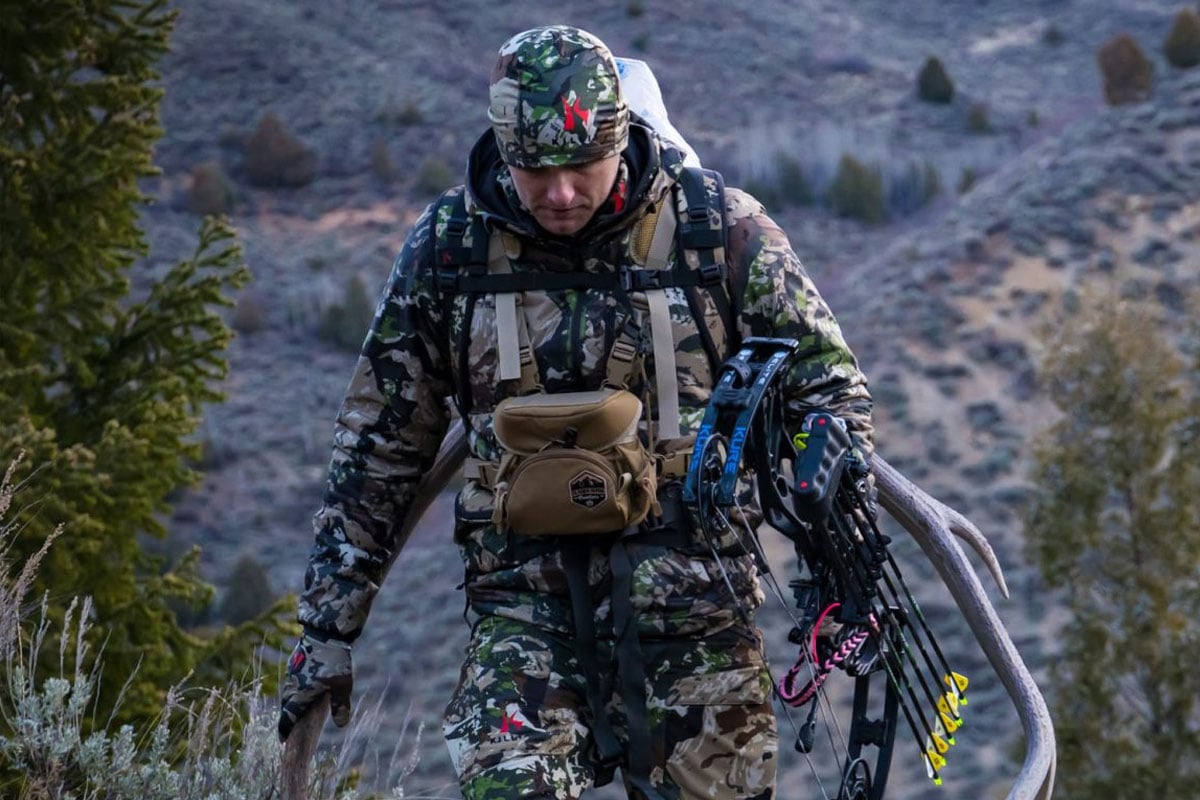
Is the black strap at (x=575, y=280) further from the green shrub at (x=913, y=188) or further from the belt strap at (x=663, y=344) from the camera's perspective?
the green shrub at (x=913, y=188)

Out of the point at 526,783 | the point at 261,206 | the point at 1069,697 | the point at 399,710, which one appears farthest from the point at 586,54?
the point at 261,206

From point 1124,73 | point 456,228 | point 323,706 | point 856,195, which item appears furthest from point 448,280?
point 856,195

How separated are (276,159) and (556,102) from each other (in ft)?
157

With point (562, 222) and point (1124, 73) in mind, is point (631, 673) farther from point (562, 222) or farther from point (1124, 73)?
point (1124, 73)

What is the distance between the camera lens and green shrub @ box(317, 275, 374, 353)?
43.6 meters

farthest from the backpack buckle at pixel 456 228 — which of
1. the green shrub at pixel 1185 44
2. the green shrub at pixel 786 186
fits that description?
the green shrub at pixel 786 186

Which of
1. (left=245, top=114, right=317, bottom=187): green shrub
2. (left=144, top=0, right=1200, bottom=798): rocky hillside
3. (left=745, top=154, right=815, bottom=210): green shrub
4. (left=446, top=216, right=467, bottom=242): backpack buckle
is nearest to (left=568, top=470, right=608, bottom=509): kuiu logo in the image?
(left=446, top=216, right=467, bottom=242): backpack buckle

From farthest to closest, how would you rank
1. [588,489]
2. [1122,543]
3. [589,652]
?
[1122,543]
[589,652]
[588,489]

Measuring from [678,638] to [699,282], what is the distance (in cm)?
67

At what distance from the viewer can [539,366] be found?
3541 mm

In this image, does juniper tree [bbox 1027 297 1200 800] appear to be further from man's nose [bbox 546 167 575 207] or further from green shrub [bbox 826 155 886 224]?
green shrub [bbox 826 155 886 224]

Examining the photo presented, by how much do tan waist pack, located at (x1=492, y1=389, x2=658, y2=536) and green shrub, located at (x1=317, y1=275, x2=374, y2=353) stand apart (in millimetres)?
40167

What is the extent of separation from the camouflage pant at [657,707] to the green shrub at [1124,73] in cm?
4065

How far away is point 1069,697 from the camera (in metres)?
20.2
